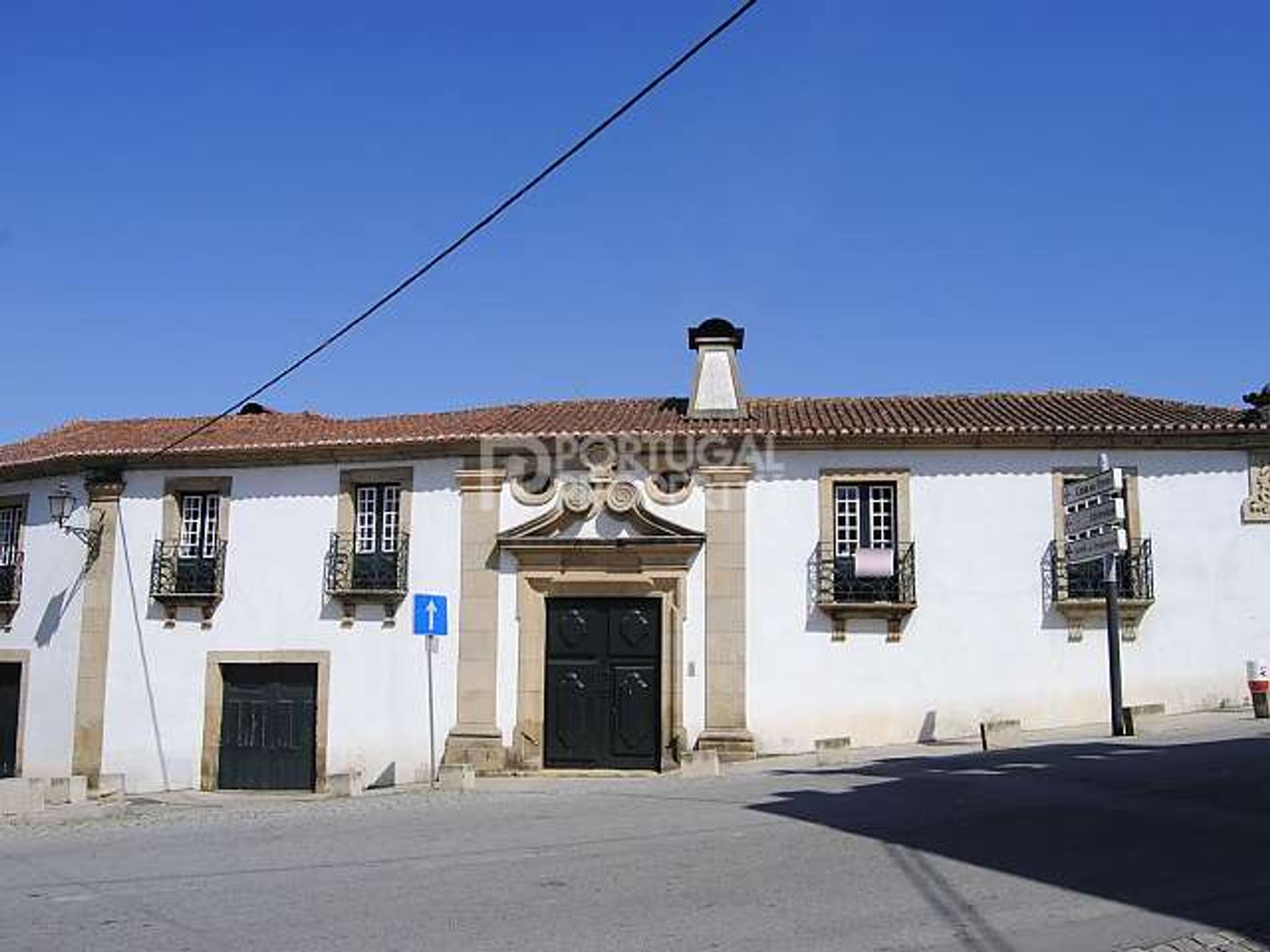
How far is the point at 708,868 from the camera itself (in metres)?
8.22

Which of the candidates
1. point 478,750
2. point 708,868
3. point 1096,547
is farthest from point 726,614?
point 708,868

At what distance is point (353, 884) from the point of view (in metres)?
8.01

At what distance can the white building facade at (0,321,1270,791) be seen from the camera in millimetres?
17047

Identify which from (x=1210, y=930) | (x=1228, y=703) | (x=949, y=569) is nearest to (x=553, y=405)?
(x=949, y=569)

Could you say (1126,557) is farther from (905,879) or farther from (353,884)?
(353,884)

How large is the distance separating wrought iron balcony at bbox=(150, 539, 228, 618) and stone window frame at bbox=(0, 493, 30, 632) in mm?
3037

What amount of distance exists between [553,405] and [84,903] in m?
13.8

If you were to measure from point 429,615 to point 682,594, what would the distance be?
3.60 metres

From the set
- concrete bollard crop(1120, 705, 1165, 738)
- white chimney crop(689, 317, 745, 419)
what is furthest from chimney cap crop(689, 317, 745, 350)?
concrete bollard crop(1120, 705, 1165, 738)

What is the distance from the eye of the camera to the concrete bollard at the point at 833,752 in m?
15.0

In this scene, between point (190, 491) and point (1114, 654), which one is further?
point (190, 491)

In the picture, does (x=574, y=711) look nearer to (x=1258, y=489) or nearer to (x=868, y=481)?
(x=868, y=481)

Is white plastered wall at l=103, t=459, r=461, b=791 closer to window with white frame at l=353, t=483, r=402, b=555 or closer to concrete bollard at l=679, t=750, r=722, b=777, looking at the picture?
window with white frame at l=353, t=483, r=402, b=555

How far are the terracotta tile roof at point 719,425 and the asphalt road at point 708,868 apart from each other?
581cm
